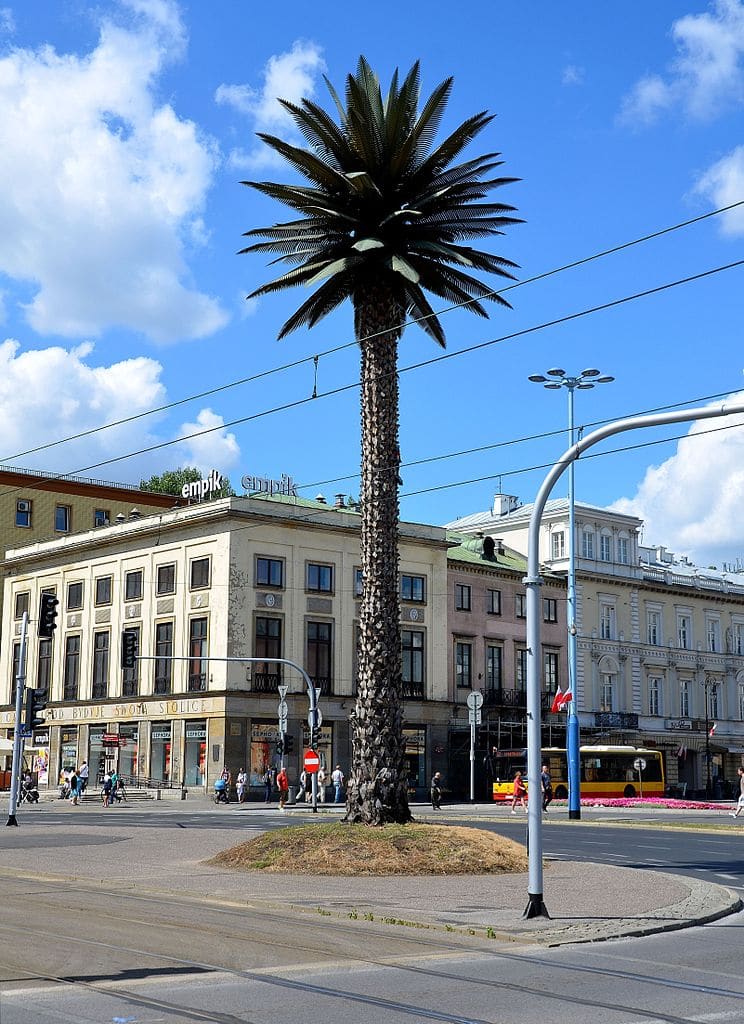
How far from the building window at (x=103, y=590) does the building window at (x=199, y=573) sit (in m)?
7.70

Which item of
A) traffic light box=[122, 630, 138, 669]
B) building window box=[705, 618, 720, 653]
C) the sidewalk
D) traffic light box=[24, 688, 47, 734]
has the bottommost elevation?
the sidewalk

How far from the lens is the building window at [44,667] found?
7475 centimetres

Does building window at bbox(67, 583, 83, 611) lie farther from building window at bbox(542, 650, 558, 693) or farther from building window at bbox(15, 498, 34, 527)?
building window at bbox(542, 650, 558, 693)

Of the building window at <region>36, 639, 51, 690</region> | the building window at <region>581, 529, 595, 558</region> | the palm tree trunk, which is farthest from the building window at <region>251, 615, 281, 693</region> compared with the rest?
the palm tree trunk

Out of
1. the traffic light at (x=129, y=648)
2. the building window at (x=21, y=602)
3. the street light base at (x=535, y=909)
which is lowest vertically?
the street light base at (x=535, y=909)

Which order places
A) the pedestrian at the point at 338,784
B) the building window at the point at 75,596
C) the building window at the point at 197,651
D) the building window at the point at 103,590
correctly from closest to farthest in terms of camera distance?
the pedestrian at the point at 338,784
the building window at the point at 197,651
the building window at the point at 103,590
the building window at the point at 75,596

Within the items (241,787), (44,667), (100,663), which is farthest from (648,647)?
(44,667)

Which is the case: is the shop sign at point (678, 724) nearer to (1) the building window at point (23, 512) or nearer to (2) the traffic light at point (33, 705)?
(1) the building window at point (23, 512)

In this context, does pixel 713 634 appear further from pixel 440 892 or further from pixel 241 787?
pixel 440 892

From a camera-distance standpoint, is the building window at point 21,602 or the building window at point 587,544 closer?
the building window at point 21,602

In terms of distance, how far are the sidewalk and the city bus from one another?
3719 cm

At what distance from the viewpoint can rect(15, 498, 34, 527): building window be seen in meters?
81.4

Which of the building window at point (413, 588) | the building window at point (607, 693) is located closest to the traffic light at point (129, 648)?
the building window at point (413, 588)

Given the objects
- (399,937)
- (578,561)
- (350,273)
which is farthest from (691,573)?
(399,937)
